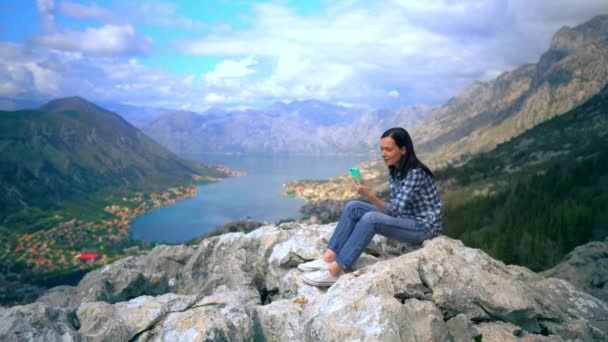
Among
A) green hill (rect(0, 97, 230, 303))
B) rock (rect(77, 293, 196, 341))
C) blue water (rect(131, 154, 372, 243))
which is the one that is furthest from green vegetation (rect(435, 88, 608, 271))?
green hill (rect(0, 97, 230, 303))

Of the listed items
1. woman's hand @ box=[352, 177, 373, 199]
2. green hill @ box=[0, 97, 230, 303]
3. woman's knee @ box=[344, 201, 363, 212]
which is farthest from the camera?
green hill @ box=[0, 97, 230, 303]

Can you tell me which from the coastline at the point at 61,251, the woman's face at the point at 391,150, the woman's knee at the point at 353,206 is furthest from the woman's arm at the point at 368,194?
the coastline at the point at 61,251

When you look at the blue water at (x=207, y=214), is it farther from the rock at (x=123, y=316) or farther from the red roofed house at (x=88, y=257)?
the rock at (x=123, y=316)

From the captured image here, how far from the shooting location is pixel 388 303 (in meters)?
6.32

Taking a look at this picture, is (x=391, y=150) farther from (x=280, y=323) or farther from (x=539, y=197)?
(x=539, y=197)

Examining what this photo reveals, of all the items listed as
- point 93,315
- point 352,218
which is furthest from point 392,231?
point 93,315

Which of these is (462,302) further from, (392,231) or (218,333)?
(218,333)

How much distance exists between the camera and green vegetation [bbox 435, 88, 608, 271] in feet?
156

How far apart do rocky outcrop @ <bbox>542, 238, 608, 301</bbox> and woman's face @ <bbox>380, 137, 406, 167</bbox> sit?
12.1 meters

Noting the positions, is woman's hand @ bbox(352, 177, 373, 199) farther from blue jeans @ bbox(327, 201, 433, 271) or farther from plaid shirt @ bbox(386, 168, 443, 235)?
plaid shirt @ bbox(386, 168, 443, 235)

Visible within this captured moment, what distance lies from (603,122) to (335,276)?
445ft

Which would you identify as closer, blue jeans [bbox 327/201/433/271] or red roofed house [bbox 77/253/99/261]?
blue jeans [bbox 327/201/433/271]

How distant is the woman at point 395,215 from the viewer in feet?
27.0

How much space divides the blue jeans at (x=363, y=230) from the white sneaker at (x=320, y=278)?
Answer: 0.44 m
